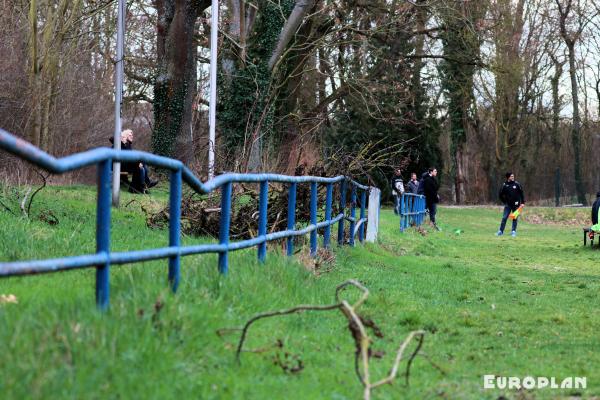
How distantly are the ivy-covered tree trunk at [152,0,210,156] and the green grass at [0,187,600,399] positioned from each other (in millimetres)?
12636

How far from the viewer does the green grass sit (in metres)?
4.02

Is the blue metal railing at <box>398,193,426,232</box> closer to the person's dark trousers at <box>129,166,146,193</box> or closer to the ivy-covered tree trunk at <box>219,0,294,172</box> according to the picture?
the ivy-covered tree trunk at <box>219,0,294,172</box>

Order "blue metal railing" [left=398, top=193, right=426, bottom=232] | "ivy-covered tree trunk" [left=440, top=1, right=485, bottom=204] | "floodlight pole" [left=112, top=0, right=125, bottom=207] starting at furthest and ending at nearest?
1. "ivy-covered tree trunk" [left=440, top=1, right=485, bottom=204]
2. "blue metal railing" [left=398, top=193, right=426, bottom=232]
3. "floodlight pole" [left=112, top=0, right=125, bottom=207]

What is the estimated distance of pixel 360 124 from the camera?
43.4m

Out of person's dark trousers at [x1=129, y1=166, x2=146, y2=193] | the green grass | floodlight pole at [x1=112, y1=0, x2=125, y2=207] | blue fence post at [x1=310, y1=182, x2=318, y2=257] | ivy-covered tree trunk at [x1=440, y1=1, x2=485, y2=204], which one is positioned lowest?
the green grass

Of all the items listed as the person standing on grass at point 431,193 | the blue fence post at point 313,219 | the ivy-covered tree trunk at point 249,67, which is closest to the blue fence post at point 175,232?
the blue fence post at point 313,219

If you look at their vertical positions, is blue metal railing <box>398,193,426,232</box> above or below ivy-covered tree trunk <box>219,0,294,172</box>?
below

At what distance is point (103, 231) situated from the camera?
15.9ft

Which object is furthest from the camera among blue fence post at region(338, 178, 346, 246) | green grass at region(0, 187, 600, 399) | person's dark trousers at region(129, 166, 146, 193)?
person's dark trousers at region(129, 166, 146, 193)

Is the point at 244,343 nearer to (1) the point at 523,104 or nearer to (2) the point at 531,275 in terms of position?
(2) the point at 531,275

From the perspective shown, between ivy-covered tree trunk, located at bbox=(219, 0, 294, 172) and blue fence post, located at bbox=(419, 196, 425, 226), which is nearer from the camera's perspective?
ivy-covered tree trunk, located at bbox=(219, 0, 294, 172)

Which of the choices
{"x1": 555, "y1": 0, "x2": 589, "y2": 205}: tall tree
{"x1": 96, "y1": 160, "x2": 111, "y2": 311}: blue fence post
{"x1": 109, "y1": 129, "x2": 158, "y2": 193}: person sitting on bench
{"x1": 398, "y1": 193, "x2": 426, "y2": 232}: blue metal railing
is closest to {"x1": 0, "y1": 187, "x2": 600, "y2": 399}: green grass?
{"x1": 96, "y1": 160, "x2": 111, "y2": 311}: blue fence post

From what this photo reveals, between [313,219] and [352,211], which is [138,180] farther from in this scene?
[313,219]

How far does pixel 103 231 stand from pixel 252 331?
1290 mm
